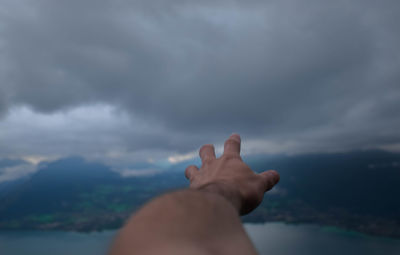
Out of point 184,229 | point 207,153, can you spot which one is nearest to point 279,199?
point 207,153

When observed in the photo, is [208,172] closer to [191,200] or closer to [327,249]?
[191,200]

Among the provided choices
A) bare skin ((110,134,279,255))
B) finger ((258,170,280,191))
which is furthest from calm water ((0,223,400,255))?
bare skin ((110,134,279,255))

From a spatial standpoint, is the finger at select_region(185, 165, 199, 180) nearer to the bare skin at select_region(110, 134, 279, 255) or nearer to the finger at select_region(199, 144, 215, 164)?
the finger at select_region(199, 144, 215, 164)

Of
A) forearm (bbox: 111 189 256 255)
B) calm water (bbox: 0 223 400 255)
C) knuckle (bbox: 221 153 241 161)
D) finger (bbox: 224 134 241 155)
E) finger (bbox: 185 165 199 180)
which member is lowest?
calm water (bbox: 0 223 400 255)

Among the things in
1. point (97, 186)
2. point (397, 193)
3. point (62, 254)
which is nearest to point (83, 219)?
point (62, 254)

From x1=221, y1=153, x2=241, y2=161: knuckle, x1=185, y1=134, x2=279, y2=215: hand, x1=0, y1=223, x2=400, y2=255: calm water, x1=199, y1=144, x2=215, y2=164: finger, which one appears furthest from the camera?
x1=0, y1=223, x2=400, y2=255: calm water

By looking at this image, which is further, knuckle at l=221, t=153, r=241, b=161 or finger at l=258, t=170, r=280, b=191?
knuckle at l=221, t=153, r=241, b=161

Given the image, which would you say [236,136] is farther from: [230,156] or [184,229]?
[184,229]
